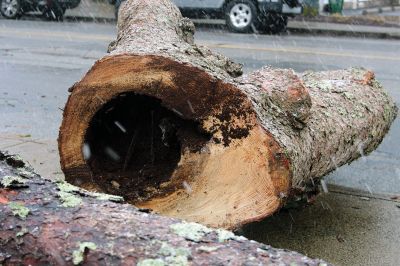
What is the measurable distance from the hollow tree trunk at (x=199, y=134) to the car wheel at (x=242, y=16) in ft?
36.3

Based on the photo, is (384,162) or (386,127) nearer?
(386,127)

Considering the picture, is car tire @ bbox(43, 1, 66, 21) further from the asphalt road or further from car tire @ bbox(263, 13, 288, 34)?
car tire @ bbox(263, 13, 288, 34)

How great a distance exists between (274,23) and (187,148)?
1222 cm

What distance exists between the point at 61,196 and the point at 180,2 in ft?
43.7

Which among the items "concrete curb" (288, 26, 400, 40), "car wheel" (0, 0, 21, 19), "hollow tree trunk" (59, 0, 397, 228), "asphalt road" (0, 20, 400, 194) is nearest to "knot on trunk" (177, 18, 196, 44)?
"hollow tree trunk" (59, 0, 397, 228)

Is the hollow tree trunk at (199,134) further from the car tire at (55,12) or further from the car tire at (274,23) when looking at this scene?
the car tire at (55,12)

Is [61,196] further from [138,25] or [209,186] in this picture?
[138,25]

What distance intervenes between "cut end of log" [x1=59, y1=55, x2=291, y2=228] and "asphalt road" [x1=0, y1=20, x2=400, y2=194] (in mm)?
1647

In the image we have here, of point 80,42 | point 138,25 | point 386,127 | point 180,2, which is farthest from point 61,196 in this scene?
point 180,2

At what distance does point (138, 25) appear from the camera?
13.0 feet

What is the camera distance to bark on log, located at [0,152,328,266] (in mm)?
1545

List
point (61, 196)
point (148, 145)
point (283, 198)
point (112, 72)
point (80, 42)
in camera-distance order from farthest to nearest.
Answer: point (80, 42) → point (148, 145) → point (112, 72) → point (283, 198) → point (61, 196)

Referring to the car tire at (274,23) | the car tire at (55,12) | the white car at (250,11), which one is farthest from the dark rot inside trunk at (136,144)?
the car tire at (55,12)

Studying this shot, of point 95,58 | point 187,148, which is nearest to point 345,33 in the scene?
point 95,58
